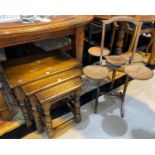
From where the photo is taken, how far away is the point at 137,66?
143 centimetres

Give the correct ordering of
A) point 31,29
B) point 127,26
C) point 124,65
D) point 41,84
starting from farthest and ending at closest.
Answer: point 127,26 → point 124,65 → point 41,84 → point 31,29

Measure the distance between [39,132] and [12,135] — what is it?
0.24 m

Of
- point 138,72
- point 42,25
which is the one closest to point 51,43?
point 42,25

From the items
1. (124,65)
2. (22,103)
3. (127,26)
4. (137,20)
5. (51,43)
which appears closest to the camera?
(22,103)

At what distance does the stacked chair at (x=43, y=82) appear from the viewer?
1200 mm

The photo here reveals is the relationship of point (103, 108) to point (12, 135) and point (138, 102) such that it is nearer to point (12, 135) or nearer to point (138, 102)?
point (138, 102)

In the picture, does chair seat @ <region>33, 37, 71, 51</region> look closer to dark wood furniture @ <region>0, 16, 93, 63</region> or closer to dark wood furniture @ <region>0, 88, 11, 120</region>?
dark wood furniture @ <region>0, 16, 93, 63</region>

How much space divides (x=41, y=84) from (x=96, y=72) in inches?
18.3

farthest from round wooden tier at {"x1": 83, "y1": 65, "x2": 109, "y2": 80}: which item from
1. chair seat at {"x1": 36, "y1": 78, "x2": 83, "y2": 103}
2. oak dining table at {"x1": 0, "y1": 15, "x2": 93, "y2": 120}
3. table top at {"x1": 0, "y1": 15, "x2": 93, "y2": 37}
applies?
table top at {"x1": 0, "y1": 15, "x2": 93, "y2": 37}

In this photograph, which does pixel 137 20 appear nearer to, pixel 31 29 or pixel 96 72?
pixel 96 72

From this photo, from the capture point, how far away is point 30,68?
1.34m

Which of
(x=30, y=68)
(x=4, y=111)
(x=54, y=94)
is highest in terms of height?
(x=30, y=68)

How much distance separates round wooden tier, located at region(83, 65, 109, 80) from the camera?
1.36 meters
